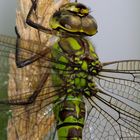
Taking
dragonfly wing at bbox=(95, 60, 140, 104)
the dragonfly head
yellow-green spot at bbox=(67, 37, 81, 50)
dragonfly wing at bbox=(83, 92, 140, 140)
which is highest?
the dragonfly head

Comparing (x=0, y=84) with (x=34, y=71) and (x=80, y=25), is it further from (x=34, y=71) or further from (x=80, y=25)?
(x=80, y=25)

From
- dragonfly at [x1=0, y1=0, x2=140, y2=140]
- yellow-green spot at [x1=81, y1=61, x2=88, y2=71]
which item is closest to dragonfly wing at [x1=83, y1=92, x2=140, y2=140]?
dragonfly at [x1=0, y1=0, x2=140, y2=140]

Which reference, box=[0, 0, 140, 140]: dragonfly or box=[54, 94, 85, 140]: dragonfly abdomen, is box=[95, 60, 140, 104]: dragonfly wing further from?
box=[54, 94, 85, 140]: dragonfly abdomen

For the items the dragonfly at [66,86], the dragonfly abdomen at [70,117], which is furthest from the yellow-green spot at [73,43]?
the dragonfly abdomen at [70,117]

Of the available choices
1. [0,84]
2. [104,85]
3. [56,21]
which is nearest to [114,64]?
[104,85]

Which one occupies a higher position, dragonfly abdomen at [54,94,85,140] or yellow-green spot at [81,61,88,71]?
yellow-green spot at [81,61,88,71]

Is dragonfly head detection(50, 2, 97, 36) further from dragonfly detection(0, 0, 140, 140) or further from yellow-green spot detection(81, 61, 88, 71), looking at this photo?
yellow-green spot detection(81, 61, 88, 71)

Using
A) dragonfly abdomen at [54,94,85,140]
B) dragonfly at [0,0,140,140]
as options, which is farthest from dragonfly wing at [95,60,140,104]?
→ dragonfly abdomen at [54,94,85,140]

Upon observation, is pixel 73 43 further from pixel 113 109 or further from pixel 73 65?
pixel 113 109

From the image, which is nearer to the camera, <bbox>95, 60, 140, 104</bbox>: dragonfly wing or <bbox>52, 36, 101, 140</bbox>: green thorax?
<bbox>52, 36, 101, 140</bbox>: green thorax
